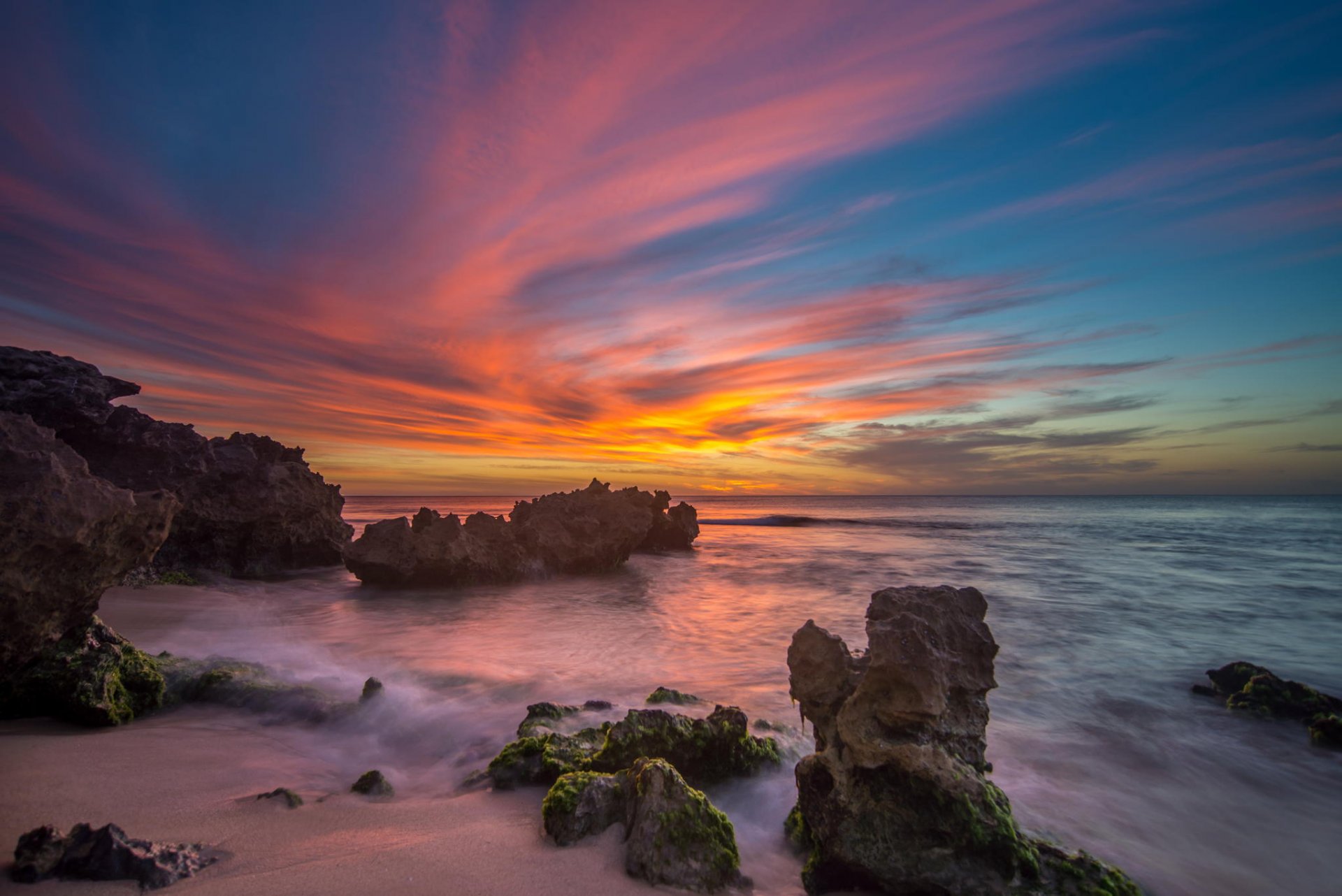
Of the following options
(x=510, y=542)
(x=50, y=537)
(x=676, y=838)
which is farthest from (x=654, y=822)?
(x=510, y=542)

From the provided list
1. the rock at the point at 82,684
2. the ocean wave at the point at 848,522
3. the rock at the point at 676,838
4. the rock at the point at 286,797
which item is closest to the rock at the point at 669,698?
the rock at the point at 676,838

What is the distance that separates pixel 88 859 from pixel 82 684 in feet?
10.2

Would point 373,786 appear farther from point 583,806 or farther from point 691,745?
point 691,745

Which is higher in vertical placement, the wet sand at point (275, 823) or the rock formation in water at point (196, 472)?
the rock formation in water at point (196, 472)

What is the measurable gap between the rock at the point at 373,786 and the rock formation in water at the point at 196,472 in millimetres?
7119

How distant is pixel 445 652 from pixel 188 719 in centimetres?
427

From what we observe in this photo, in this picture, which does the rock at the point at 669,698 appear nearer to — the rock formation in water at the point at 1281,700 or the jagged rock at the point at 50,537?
the jagged rock at the point at 50,537

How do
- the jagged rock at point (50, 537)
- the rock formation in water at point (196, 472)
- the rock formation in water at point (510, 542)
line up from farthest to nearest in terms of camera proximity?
the rock formation in water at point (510, 542)
the rock formation in water at point (196, 472)
the jagged rock at point (50, 537)

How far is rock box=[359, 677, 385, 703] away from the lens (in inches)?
260

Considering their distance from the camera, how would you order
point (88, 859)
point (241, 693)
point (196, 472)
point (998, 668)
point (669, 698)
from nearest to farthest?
point (88, 859) < point (241, 693) < point (669, 698) < point (998, 668) < point (196, 472)

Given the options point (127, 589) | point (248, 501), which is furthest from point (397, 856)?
point (248, 501)

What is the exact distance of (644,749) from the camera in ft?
14.8

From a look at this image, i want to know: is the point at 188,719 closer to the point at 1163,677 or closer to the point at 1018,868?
the point at 1018,868

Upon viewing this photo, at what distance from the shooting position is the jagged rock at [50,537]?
3.82 metres
